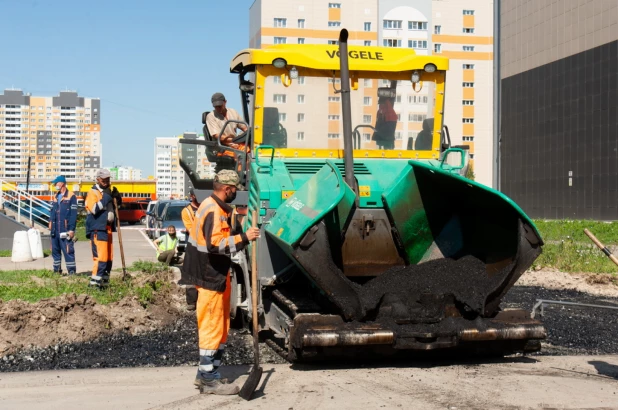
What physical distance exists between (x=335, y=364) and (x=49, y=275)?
7224 mm

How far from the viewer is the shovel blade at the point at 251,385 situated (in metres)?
6.07

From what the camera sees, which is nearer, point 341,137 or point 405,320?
point 405,320

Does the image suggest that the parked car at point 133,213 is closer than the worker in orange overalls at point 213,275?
No

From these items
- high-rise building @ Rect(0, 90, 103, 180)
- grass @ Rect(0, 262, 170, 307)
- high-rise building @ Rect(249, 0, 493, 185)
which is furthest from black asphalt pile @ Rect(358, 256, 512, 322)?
high-rise building @ Rect(0, 90, 103, 180)

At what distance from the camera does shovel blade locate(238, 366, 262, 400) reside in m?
6.07

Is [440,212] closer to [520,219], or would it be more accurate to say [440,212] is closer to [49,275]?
[520,219]

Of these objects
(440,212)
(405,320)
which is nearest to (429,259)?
(440,212)

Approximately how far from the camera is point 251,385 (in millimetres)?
6105

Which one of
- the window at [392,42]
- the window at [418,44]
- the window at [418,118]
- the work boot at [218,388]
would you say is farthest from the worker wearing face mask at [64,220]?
the window at [418,44]

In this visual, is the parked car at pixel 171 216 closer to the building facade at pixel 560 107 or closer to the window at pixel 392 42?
the building facade at pixel 560 107

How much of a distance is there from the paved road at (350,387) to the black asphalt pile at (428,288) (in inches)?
22.3

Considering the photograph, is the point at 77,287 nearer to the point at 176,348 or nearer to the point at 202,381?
the point at 176,348

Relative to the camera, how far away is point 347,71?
7.77 meters

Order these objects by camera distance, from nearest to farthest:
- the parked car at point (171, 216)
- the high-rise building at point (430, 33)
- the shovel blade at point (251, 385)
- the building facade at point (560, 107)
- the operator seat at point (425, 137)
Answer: the shovel blade at point (251, 385)
the operator seat at point (425, 137)
the parked car at point (171, 216)
the building facade at point (560, 107)
the high-rise building at point (430, 33)
